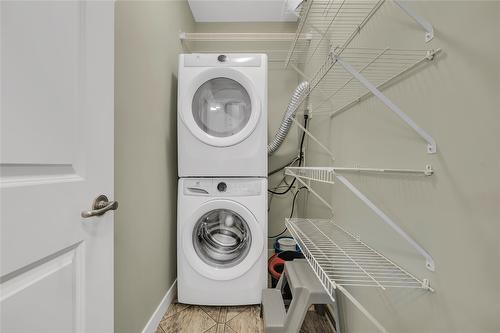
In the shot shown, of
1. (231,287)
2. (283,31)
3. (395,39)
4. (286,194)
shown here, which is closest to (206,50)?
(283,31)

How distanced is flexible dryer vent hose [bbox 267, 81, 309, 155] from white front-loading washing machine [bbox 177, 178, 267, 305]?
617 millimetres

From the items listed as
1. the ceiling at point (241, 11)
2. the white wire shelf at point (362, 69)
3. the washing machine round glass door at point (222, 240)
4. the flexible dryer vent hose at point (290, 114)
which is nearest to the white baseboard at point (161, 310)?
the washing machine round glass door at point (222, 240)

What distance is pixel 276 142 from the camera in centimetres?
225

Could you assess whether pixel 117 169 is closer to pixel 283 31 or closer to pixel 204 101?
pixel 204 101

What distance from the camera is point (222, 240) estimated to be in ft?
6.01

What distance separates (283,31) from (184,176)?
72.5 inches

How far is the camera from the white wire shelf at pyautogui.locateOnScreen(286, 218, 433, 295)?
0.76 metres

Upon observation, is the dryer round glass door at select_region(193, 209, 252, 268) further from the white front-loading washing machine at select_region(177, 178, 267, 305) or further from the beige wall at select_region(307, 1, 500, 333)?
the beige wall at select_region(307, 1, 500, 333)

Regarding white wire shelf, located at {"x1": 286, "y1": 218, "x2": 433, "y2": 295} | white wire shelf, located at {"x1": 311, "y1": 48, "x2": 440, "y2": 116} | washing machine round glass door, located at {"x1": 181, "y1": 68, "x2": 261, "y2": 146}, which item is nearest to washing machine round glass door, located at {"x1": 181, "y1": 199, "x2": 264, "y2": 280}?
white wire shelf, located at {"x1": 286, "y1": 218, "x2": 433, "y2": 295}

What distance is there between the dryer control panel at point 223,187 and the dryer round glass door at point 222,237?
0.45 feet
